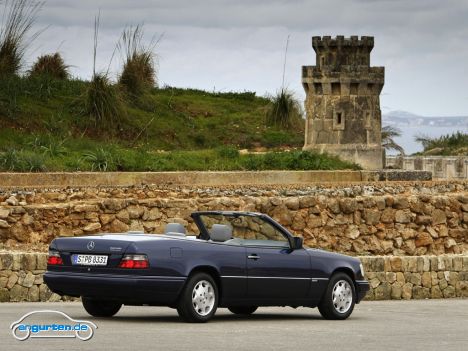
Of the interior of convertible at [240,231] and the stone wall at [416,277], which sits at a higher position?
the interior of convertible at [240,231]

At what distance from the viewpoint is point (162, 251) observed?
52.4ft

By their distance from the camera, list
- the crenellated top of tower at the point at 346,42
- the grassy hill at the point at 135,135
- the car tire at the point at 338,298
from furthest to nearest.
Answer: the crenellated top of tower at the point at 346,42, the grassy hill at the point at 135,135, the car tire at the point at 338,298

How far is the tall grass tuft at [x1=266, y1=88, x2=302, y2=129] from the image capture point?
4578 centimetres

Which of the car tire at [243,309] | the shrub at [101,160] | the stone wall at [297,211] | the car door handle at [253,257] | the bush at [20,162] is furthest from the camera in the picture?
the shrub at [101,160]

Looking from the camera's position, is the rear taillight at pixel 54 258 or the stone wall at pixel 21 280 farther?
the stone wall at pixel 21 280

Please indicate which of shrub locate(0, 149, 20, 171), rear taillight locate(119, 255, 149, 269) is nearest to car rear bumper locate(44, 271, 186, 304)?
rear taillight locate(119, 255, 149, 269)

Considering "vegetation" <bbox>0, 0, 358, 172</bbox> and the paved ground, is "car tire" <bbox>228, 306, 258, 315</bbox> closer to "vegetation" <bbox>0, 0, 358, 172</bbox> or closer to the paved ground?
the paved ground

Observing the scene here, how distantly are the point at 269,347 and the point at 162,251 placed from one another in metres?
2.34

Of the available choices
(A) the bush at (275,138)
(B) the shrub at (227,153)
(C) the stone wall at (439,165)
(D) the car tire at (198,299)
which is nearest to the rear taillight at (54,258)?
(D) the car tire at (198,299)

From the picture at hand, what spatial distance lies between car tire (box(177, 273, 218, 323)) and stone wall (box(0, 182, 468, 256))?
13071 mm

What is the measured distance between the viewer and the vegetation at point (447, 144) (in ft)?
237

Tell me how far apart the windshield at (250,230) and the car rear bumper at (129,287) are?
1264 millimetres

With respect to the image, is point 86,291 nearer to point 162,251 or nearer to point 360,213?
point 162,251

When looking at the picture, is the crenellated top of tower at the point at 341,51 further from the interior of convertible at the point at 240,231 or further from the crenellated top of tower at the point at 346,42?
the interior of convertible at the point at 240,231
